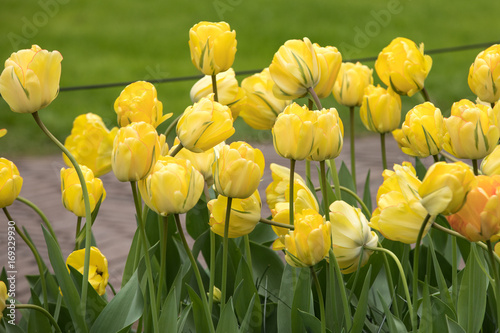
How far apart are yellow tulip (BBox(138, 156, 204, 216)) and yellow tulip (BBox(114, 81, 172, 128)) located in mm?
250

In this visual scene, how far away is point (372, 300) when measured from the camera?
1.33 meters

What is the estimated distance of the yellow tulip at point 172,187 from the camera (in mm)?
911

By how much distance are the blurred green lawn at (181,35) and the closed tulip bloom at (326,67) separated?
15.1 ft

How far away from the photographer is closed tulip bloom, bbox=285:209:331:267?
92 centimetres

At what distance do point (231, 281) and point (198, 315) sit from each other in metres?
→ 0.26

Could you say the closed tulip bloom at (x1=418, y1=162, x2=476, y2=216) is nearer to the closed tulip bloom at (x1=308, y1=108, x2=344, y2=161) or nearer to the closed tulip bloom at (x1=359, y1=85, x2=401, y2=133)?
the closed tulip bloom at (x1=308, y1=108, x2=344, y2=161)

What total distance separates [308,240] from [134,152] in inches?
10.7

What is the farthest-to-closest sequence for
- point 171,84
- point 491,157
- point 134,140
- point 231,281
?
point 171,84 < point 231,281 < point 491,157 < point 134,140

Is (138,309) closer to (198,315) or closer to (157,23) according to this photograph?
(198,315)

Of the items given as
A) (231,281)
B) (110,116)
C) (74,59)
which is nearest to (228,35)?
(231,281)

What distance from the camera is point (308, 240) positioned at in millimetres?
915

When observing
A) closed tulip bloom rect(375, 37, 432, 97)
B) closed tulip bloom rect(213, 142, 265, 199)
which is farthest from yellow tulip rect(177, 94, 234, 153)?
closed tulip bloom rect(375, 37, 432, 97)

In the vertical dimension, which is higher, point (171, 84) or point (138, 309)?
point (138, 309)

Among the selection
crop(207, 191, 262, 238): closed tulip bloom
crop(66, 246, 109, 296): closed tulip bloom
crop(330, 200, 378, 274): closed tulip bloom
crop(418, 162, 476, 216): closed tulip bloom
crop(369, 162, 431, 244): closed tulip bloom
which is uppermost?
crop(418, 162, 476, 216): closed tulip bloom
